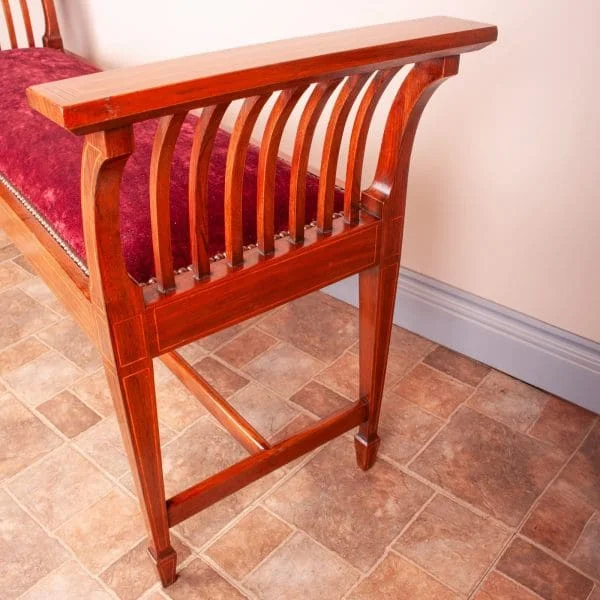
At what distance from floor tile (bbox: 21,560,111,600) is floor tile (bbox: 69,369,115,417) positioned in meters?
0.45

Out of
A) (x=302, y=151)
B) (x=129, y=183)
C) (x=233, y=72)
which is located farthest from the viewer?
(x=129, y=183)

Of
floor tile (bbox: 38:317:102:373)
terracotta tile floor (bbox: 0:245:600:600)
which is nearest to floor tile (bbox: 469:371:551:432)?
terracotta tile floor (bbox: 0:245:600:600)

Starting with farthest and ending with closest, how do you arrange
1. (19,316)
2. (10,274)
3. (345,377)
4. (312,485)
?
1. (10,274)
2. (19,316)
3. (345,377)
4. (312,485)

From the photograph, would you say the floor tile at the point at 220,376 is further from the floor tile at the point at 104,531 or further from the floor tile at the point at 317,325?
the floor tile at the point at 104,531

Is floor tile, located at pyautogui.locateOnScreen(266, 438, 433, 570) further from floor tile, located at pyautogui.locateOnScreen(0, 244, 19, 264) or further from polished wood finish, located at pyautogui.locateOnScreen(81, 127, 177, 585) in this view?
floor tile, located at pyautogui.locateOnScreen(0, 244, 19, 264)

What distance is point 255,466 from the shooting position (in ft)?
4.27

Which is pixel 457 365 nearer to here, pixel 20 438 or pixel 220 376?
pixel 220 376

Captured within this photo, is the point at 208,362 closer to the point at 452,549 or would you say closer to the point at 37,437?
the point at 37,437

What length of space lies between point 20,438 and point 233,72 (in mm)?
1202

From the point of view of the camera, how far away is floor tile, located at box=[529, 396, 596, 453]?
1.64 metres

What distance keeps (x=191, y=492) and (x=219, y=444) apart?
379 millimetres

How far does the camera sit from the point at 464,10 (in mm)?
1510

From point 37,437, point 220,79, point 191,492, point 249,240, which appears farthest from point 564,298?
point 37,437

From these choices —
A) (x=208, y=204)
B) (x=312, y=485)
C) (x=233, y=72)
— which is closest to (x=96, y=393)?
(x=312, y=485)
